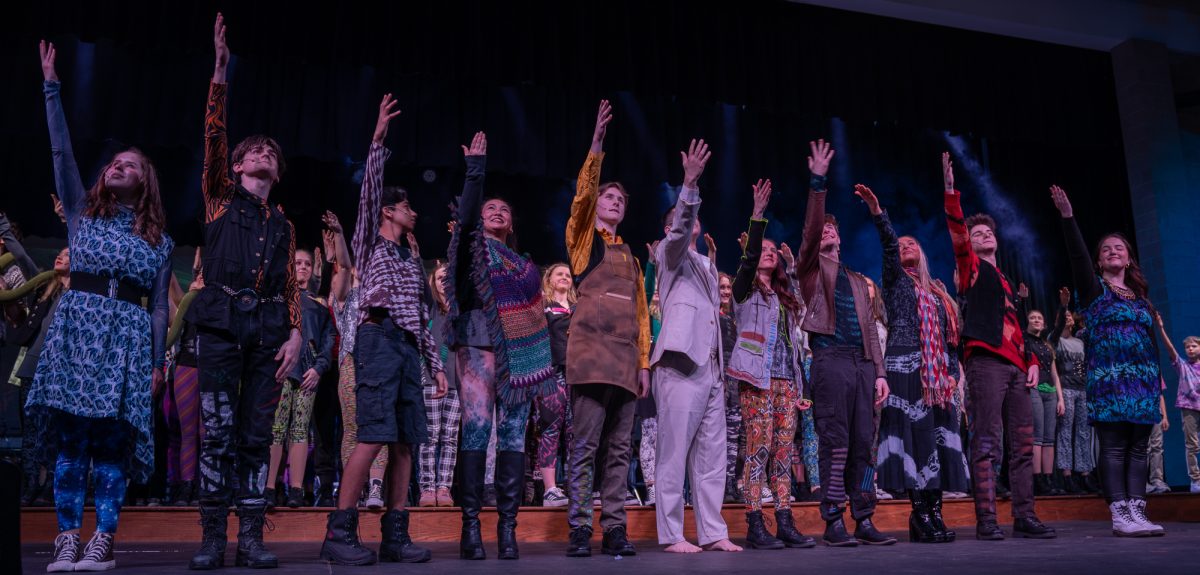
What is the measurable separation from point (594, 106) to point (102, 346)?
5.74 meters

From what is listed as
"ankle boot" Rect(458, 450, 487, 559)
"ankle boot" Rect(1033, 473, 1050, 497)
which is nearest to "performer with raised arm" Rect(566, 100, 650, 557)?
"ankle boot" Rect(458, 450, 487, 559)

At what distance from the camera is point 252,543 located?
2.97 metres

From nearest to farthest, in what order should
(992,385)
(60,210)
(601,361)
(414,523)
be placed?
(601,361)
(992,385)
(414,523)
(60,210)

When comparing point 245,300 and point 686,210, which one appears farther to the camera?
point 686,210

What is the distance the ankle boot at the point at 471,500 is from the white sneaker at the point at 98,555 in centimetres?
122

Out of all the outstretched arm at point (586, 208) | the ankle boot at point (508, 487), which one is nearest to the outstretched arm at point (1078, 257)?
the outstretched arm at point (586, 208)

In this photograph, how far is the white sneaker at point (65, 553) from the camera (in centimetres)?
280

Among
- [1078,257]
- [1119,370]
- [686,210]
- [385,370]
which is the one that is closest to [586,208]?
[686,210]

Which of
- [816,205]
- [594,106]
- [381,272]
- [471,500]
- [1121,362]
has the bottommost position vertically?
[471,500]

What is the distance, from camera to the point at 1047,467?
722 centimetres

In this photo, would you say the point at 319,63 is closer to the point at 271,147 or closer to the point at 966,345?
the point at 271,147

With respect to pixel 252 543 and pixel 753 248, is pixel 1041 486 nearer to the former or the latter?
pixel 753 248

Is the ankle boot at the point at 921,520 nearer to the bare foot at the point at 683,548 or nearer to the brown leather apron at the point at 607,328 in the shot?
the bare foot at the point at 683,548

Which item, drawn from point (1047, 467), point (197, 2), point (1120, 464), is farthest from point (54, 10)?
point (1047, 467)
